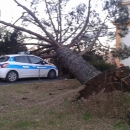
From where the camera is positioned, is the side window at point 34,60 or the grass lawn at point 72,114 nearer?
the grass lawn at point 72,114

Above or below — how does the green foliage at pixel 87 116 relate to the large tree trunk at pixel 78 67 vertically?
below

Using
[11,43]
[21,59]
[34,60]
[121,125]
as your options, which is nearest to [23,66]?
[21,59]

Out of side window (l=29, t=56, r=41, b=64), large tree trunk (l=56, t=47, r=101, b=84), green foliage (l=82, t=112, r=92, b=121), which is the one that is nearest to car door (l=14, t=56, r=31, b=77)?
side window (l=29, t=56, r=41, b=64)

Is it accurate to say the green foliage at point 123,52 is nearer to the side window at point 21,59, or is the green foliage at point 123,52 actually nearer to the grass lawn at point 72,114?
the side window at point 21,59

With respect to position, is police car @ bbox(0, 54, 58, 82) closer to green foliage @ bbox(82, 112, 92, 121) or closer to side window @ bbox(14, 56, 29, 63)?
side window @ bbox(14, 56, 29, 63)

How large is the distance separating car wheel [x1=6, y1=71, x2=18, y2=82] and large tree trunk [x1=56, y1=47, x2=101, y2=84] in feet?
9.37

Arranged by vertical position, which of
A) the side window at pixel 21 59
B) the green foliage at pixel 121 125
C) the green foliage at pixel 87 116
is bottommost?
the green foliage at pixel 121 125

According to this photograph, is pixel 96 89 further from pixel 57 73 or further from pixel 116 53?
pixel 57 73

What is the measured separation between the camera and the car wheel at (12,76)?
50.0 feet

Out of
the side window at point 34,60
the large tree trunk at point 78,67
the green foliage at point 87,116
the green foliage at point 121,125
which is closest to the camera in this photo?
the green foliage at point 121,125

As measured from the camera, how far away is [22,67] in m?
15.8

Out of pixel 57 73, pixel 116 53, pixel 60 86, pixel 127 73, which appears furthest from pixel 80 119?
pixel 57 73

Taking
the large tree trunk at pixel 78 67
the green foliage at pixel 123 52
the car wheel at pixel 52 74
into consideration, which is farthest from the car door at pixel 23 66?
the green foliage at pixel 123 52

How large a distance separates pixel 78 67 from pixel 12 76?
4724 mm
